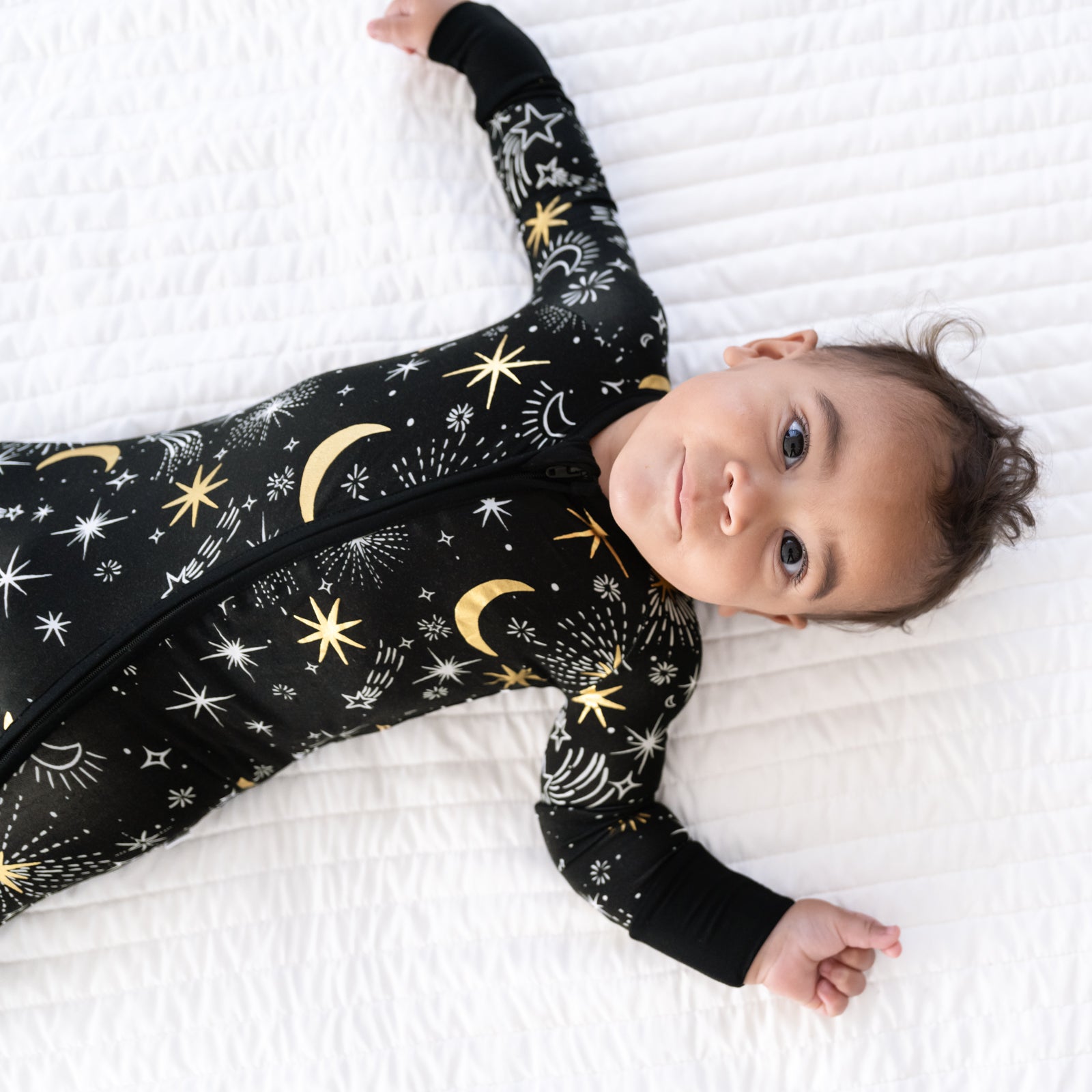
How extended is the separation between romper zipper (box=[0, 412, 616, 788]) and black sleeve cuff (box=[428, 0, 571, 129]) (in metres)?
0.48

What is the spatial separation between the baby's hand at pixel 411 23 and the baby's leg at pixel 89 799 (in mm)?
840

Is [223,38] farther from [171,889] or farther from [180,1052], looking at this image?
[180,1052]

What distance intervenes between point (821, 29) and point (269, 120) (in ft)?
2.33

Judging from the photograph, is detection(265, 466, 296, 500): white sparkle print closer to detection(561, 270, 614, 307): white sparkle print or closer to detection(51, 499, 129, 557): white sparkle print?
detection(51, 499, 129, 557): white sparkle print

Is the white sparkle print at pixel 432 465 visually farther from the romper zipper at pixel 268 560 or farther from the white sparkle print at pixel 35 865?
the white sparkle print at pixel 35 865

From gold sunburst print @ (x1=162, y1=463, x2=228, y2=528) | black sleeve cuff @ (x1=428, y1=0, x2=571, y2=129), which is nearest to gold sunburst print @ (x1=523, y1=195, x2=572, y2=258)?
black sleeve cuff @ (x1=428, y1=0, x2=571, y2=129)

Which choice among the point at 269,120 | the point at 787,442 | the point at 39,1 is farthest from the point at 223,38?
the point at 787,442

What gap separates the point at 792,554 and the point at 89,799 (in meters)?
0.73

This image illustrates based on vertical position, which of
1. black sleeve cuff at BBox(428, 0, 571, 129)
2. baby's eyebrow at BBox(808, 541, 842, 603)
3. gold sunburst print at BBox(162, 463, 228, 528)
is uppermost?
black sleeve cuff at BBox(428, 0, 571, 129)

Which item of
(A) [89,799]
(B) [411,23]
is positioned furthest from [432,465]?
(B) [411,23]

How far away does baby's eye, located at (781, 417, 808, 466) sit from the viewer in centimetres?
85

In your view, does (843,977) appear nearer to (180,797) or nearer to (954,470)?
(954,470)

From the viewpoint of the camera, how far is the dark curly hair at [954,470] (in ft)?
2.85

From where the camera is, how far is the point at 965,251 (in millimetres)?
1148
